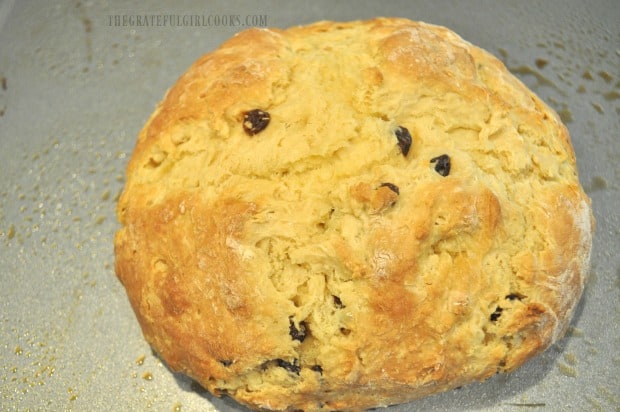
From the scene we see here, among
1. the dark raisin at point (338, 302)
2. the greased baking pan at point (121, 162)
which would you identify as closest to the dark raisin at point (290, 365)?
the dark raisin at point (338, 302)

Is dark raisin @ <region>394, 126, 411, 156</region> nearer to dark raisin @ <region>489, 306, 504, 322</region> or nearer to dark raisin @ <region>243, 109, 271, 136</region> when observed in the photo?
dark raisin @ <region>243, 109, 271, 136</region>

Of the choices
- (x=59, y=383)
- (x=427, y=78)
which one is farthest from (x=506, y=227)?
(x=59, y=383)

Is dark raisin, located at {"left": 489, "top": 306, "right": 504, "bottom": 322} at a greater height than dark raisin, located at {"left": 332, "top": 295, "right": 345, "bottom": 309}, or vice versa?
dark raisin, located at {"left": 489, "top": 306, "right": 504, "bottom": 322}

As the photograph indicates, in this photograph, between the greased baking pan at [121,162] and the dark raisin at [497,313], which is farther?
the greased baking pan at [121,162]

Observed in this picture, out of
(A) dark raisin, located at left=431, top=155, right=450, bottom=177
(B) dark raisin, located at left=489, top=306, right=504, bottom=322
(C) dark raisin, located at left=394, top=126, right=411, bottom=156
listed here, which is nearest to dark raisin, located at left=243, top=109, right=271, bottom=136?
(C) dark raisin, located at left=394, top=126, right=411, bottom=156

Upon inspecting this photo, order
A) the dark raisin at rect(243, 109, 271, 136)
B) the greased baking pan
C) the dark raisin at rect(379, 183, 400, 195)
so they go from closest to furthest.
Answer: the dark raisin at rect(379, 183, 400, 195) < the dark raisin at rect(243, 109, 271, 136) < the greased baking pan

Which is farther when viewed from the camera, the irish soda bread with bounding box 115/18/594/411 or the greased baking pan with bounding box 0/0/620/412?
the greased baking pan with bounding box 0/0/620/412

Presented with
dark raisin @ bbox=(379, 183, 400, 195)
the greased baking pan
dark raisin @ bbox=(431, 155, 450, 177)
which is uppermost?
dark raisin @ bbox=(431, 155, 450, 177)

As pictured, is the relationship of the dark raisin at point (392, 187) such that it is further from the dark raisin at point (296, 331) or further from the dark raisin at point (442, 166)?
the dark raisin at point (296, 331)

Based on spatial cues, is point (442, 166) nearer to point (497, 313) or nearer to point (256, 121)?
point (497, 313)
